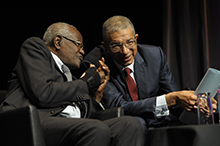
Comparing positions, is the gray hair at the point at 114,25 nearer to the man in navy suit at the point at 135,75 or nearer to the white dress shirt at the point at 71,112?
the man in navy suit at the point at 135,75

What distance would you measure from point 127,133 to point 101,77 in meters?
0.58

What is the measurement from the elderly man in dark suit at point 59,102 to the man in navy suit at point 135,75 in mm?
316

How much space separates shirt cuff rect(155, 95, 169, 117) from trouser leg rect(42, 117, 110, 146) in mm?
616

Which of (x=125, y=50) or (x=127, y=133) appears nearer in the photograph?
(x=127, y=133)

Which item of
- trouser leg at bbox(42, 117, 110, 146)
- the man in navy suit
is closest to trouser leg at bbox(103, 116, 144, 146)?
trouser leg at bbox(42, 117, 110, 146)

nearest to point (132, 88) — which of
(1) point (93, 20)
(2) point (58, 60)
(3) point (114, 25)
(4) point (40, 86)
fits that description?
(3) point (114, 25)

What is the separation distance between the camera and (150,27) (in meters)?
3.11

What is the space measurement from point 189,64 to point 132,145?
Result: 150cm

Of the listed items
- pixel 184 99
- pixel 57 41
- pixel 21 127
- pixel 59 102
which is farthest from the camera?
pixel 57 41

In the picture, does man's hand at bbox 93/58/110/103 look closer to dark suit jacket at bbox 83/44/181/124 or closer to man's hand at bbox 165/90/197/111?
dark suit jacket at bbox 83/44/181/124

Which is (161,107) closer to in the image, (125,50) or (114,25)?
(125,50)

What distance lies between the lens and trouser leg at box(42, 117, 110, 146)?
4.84ft

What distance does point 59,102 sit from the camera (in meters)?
1.76

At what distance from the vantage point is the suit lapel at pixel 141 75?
224 cm
